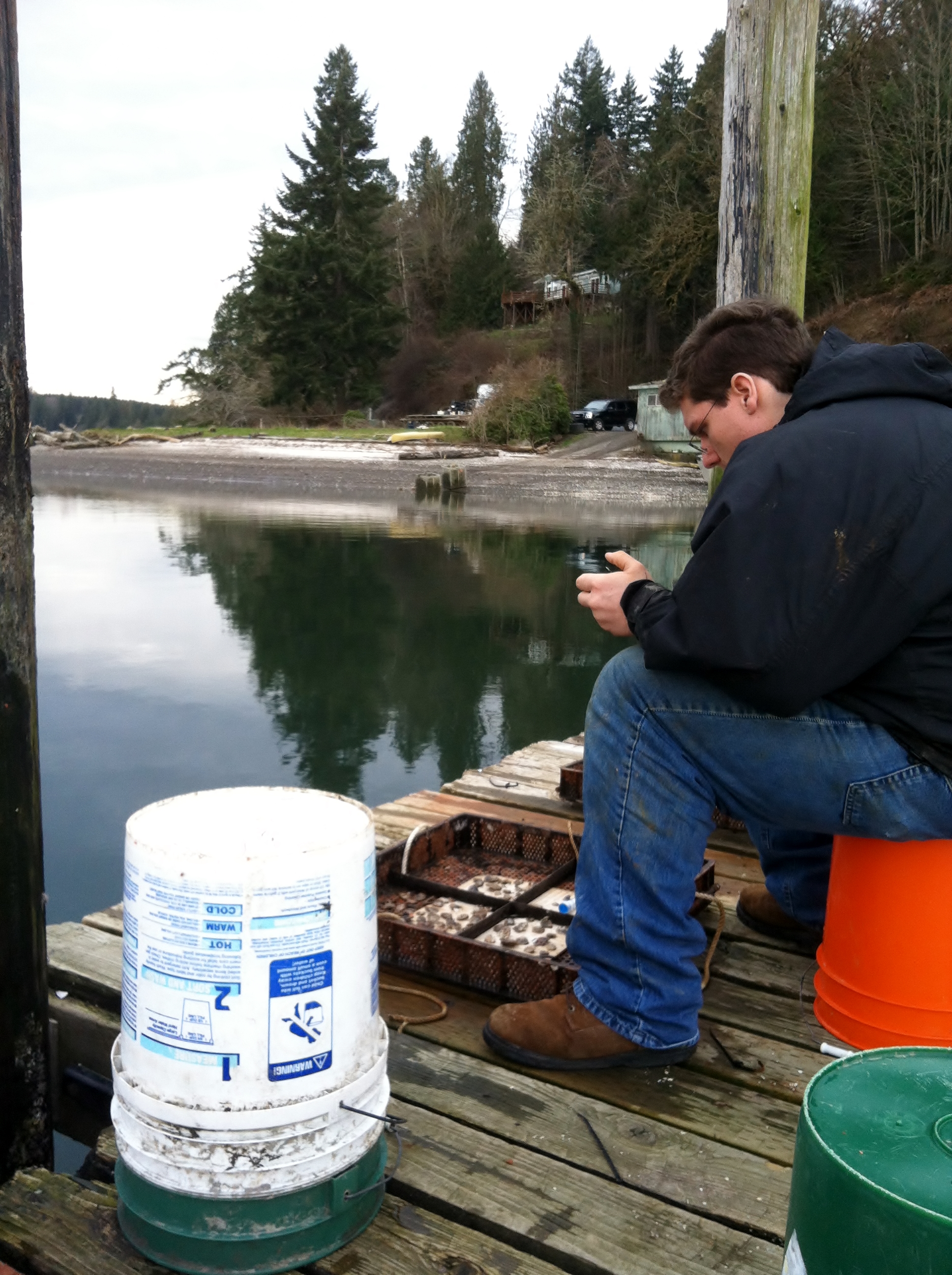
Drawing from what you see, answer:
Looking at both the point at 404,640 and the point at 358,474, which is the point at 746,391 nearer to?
the point at 404,640

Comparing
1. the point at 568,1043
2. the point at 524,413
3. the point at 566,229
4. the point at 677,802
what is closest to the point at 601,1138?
the point at 568,1043

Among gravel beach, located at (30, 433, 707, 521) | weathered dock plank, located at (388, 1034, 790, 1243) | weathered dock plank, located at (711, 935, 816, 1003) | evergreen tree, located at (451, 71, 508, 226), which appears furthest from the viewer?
evergreen tree, located at (451, 71, 508, 226)

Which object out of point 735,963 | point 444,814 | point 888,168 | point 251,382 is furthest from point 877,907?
point 251,382

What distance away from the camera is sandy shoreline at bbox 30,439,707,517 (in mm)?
24984

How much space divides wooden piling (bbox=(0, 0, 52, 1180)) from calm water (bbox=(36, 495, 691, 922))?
9.77 feet

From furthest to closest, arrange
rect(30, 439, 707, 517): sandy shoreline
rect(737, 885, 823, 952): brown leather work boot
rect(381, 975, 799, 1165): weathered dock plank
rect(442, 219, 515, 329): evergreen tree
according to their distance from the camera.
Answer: rect(442, 219, 515, 329): evergreen tree → rect(30, 439, 707, 517): sandy shoreline → rect(737, 885, 823, 952): brown leather work boot → rect(381, 975, 799, 1165): weathered dock plank

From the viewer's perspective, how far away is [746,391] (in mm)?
2111

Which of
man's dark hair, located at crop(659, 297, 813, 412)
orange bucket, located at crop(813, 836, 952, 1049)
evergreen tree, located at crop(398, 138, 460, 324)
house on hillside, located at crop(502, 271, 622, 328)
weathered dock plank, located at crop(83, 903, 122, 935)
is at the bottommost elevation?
weathered dock plank, located at crop(83, 903, 122, 935)

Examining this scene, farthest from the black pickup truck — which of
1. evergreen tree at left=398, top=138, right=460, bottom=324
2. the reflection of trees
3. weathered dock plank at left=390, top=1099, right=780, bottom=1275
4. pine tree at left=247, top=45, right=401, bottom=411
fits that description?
weathered dock plank at left=390, top=1099, right=780, bottom=1275

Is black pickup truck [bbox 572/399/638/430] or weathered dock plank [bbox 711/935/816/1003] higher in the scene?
black pickup truck [bbox 572/399/638/430]

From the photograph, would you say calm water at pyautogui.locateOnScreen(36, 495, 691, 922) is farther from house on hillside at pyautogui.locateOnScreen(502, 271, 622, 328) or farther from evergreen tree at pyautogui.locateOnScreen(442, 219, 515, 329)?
evergreen tree at pyautogui.locateOnScreen(442, 219, 515, 329)

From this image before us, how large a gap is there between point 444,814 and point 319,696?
512cm

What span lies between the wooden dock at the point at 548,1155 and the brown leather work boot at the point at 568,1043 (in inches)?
1.0

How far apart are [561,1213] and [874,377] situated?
138 cm
